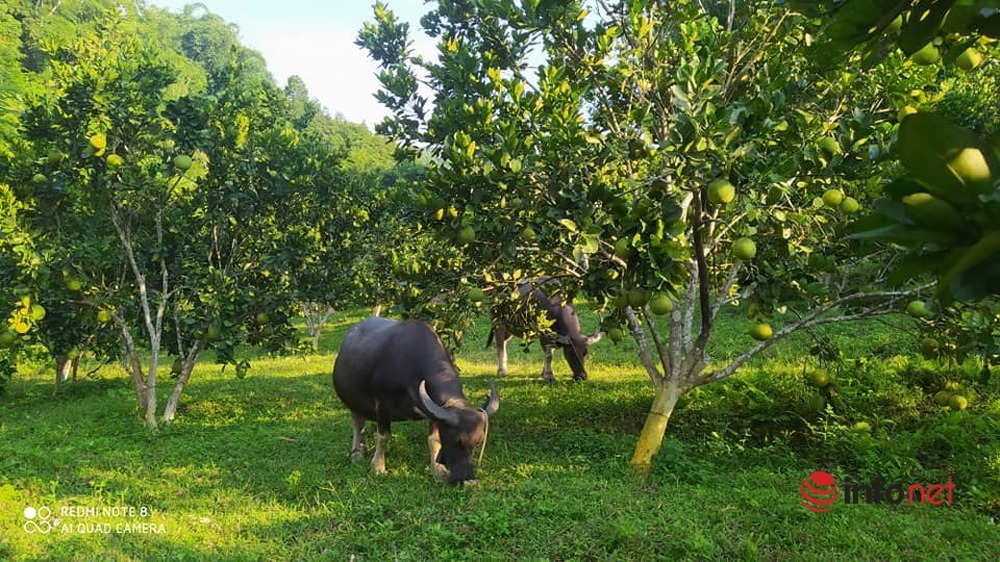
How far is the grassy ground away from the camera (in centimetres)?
512

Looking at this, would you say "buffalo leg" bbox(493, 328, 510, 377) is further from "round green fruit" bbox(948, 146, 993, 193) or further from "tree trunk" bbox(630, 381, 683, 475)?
"round green fruit" bbox(948, 146, 993, 193)

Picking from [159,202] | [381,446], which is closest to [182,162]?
[159,202]

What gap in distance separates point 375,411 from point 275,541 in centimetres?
257

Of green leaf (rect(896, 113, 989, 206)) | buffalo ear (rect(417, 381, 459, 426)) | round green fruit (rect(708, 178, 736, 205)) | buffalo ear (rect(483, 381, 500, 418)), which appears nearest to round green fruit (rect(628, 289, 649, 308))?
round green fruit (rect(708, 178, 736, 205))

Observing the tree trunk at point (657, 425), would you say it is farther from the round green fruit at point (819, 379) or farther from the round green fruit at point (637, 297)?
the round green fruit at point (637, 297)

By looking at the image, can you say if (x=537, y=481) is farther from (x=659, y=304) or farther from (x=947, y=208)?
(x=947, y=208)

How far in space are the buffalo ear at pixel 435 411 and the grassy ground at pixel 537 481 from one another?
2.55ft

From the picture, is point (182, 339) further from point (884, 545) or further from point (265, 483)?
point (884, 545)

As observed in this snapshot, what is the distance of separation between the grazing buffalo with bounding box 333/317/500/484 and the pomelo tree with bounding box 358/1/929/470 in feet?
4.71

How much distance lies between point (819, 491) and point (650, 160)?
405 centimetres

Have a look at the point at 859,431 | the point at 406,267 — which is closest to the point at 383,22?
the point at 406,267

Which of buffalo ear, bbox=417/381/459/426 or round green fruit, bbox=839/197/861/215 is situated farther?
buffalo ear, bbox=417/381/459/426

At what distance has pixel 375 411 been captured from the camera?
7824 mm

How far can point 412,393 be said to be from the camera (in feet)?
24.0
